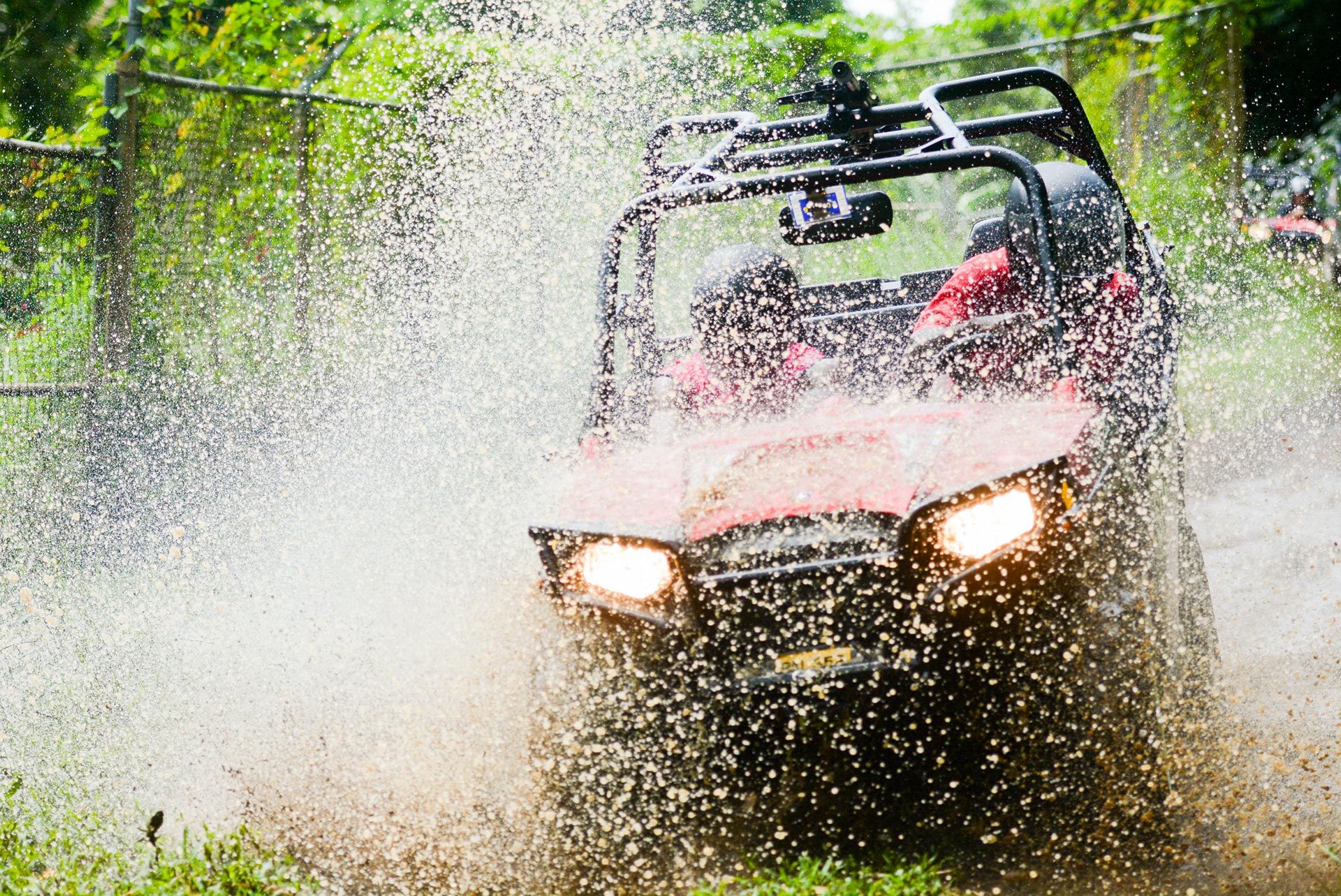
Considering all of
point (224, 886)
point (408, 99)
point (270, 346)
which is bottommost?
point (224, 886)

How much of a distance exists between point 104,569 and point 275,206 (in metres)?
2.56

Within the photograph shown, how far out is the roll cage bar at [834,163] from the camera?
3256mm

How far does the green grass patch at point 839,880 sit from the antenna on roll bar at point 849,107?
217cm

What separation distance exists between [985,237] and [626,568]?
2725 millimetres

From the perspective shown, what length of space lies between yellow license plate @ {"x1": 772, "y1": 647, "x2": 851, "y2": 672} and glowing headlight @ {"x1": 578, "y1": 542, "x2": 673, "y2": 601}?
0.94 feet

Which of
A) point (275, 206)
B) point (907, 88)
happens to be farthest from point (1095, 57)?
point (275, 206)

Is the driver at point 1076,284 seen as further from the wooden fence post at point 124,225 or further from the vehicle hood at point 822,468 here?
the wooden fence post at point 124,225

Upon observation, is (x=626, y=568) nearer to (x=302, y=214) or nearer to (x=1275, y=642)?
(x=1275, y=642)

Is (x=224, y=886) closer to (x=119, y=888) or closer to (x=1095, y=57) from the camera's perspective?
(x=119, y=888)

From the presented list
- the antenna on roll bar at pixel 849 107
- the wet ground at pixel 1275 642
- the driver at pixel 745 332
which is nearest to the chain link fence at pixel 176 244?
the driver at pixel 745 332

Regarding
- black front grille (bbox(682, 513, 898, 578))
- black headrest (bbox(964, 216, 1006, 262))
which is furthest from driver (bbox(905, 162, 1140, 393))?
black front grille (bbox(682, 513, 898, 578))

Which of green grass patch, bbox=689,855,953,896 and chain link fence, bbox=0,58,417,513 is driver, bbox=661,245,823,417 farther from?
chain link fence, bbox=0,58,417,513

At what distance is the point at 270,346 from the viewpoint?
684 cm

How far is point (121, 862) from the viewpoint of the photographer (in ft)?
9.93
